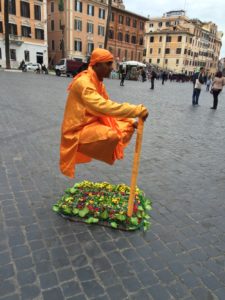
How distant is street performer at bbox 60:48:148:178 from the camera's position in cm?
263

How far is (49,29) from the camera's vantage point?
54.5m

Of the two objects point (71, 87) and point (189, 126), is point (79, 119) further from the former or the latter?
point (189, 126)

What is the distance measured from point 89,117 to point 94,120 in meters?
0.07

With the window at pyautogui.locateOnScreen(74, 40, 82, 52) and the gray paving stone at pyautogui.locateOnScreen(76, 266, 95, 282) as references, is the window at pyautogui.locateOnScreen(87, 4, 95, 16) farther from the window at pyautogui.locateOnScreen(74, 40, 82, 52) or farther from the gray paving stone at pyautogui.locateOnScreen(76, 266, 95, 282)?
the gray paving stone at pyautogui.locateOnScreen(76, 266, 95, 282)

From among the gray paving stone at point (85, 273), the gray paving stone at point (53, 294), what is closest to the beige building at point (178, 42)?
the gray paving stone at point (85, 273)

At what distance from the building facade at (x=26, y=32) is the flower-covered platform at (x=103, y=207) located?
→ 147 ft

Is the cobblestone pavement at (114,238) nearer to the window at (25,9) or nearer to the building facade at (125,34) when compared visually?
the window at (25,9)

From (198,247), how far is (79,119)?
5.90 feet

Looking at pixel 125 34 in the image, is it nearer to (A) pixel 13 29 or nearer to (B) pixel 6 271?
(A) pixel 13 29

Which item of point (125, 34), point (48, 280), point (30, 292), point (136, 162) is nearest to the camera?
point (30, 292)

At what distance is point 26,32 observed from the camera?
44.8 metres

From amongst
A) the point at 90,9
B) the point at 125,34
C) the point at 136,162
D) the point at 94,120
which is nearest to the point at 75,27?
the point at 90,9

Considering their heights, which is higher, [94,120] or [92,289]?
[94,120]

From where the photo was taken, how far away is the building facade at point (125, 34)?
5828cm
